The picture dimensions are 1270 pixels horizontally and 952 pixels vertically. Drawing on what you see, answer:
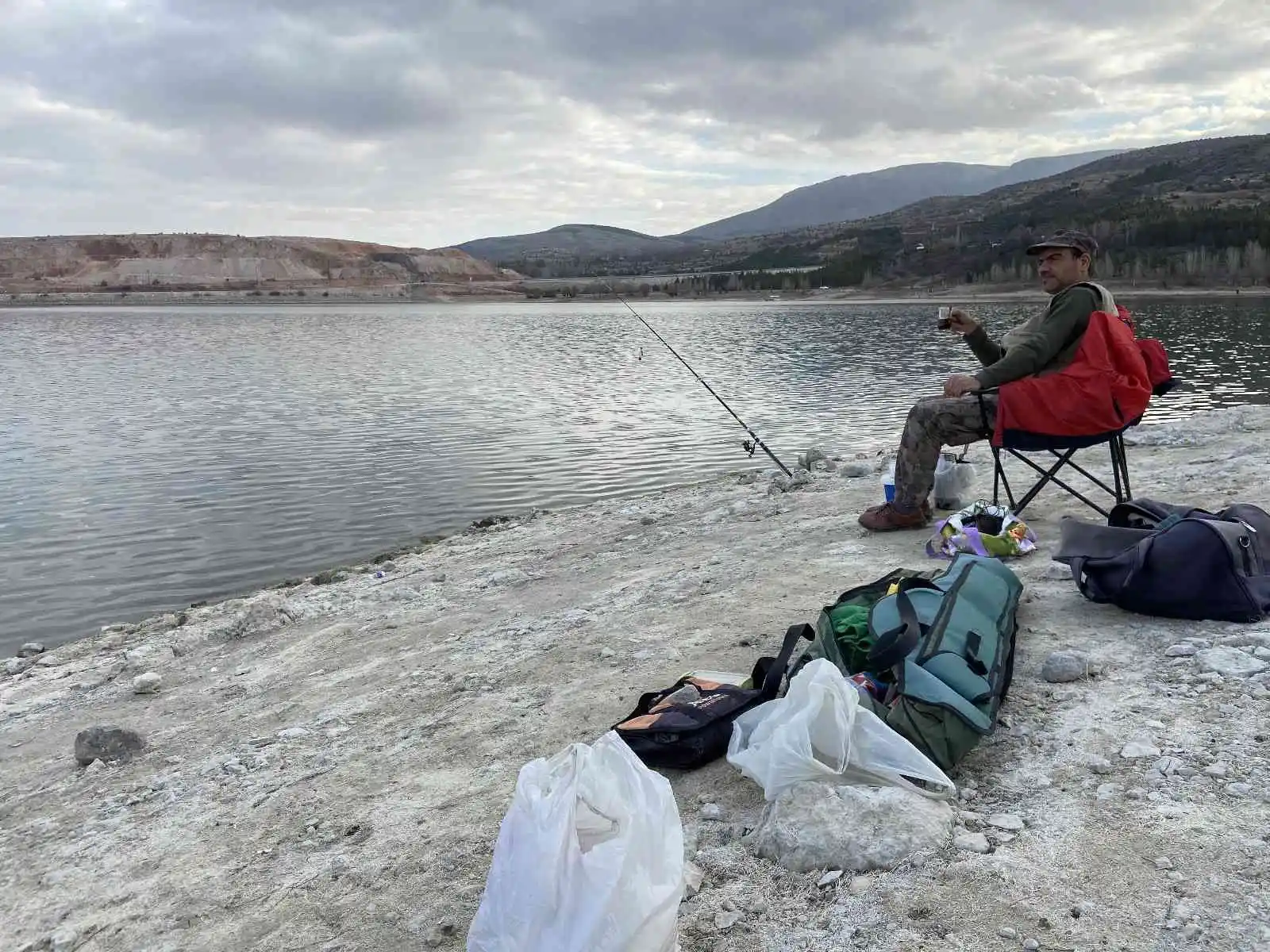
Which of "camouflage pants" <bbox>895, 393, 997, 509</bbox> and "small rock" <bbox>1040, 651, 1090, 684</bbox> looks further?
"camouflage pants" <bbox>895, 393, 997, 509</bbox>

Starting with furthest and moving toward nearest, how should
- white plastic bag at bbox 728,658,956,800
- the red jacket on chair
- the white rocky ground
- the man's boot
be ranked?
the man's boot
the red jacket on chair
white plastic bag at bbox 728,658,956,800
the white rocky ground

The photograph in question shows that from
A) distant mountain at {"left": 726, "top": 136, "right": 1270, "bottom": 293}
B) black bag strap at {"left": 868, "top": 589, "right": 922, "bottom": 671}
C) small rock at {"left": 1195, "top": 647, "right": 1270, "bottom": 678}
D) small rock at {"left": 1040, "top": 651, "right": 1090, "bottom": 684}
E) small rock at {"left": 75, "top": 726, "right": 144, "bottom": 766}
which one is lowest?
small rock at {"left": 75, "top": 726, "right": 144, "bottom": 766}

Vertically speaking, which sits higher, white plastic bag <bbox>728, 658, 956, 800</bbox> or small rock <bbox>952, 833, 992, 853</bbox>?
white plastic bag <bbox>728, 658, 956, 800</bbox>

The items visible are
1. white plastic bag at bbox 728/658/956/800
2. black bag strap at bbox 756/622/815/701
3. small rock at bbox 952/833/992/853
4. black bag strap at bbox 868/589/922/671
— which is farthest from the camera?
black bag strap at bbox 756/622/815/701

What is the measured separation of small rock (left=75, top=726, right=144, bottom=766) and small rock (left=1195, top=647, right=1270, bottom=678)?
199 inches

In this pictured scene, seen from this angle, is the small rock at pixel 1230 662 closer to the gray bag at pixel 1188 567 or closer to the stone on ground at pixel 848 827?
the gray bag at pixel 1188 567

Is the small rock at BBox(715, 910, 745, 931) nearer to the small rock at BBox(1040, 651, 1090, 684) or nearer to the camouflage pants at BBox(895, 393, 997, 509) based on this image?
the small rock at BBox(1040, 651, 1090, 684)

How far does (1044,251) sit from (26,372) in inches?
1396

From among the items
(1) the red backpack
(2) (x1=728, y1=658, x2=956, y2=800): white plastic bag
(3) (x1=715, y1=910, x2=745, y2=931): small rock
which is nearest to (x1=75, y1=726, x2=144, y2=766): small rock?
(2) (x1=728, y1=658, x2=956, y2=800): white plastic bag

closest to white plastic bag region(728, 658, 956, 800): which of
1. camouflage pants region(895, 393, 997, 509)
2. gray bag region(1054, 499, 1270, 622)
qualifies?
gray bag region(1054, 499, 1270, 622)

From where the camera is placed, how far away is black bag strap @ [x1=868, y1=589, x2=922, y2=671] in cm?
338

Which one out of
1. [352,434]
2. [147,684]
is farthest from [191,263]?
[147,684]

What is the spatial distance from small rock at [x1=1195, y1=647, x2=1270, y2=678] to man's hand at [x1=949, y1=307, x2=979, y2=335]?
9.68 feet

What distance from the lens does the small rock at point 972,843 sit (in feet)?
8.64
